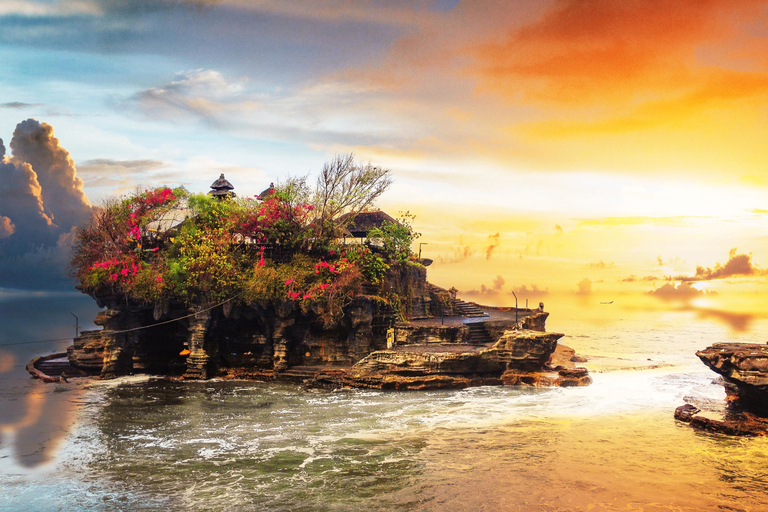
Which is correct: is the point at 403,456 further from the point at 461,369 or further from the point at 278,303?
the point at 278,303

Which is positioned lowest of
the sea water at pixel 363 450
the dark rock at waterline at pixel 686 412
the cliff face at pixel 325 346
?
the sea water at pixel 363 450

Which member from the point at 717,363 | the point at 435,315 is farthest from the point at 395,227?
the point at 717,363

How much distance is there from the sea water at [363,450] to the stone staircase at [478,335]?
3962mm

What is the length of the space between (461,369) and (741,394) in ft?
41.5

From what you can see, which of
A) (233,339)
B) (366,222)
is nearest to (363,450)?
(233,339)

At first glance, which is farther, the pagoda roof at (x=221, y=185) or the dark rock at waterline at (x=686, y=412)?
the pagoda roof at (x=221, y=185)

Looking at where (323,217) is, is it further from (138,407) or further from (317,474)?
(317,474)

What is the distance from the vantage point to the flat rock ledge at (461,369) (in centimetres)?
2770

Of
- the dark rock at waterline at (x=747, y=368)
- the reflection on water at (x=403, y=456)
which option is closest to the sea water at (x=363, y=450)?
the reflection on water at (x=403, y=456)

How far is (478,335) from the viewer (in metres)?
31.2

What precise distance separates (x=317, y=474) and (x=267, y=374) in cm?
1457

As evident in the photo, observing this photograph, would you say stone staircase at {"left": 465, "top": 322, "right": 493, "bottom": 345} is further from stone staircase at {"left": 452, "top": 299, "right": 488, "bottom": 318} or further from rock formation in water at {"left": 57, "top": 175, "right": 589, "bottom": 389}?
stone staircase at {"left": 452, "top": 299, "right": 488, "bottom": 318}

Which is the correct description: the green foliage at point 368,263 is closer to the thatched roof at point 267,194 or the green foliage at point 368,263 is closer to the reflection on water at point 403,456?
the thatched roof at point 267,194

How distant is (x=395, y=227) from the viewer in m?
33.8
